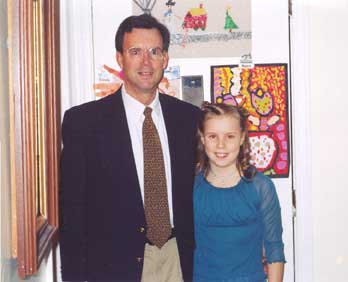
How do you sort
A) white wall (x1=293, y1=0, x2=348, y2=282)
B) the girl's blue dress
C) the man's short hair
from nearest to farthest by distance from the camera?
1. the girl's blue dress
2. the man's short hair
3. white wall (x1=293, y1=0, x2=348, y2=282)

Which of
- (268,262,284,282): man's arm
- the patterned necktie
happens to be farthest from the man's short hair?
(268,262,284,282): man's arm

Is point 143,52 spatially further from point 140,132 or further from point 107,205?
point 107,205

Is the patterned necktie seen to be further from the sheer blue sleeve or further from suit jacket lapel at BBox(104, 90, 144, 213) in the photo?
the sheer blue sleeve

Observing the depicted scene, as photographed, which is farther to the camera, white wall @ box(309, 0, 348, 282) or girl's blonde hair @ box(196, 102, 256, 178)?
white wall @ box(309, 0, 348, 282)

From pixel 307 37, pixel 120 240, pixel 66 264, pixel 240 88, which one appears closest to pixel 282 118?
pixel 240 88

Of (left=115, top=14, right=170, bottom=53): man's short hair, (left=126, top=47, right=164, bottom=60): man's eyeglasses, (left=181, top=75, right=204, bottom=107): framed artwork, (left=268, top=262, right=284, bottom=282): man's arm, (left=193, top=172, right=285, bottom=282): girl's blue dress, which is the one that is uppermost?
(left=115, top=14, right=170, bottom=53): man's short hair

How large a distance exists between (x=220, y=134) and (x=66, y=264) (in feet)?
2.63

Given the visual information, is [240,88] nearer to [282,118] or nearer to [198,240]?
[282,118]

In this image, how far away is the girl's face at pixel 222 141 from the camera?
2.03m

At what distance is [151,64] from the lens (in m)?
2.08

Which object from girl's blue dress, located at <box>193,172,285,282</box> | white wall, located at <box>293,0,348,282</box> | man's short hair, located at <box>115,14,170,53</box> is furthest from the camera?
white wall, located at <box>293,0,348,282</box>

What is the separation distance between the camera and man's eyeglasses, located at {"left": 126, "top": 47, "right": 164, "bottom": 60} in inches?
81.1

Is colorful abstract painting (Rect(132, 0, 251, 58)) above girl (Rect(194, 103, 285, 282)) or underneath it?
above

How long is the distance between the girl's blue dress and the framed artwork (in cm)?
46
